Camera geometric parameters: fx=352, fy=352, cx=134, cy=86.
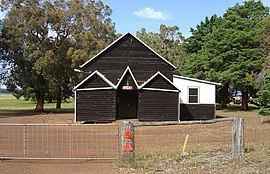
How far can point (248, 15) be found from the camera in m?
45.4

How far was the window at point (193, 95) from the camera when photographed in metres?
28.9

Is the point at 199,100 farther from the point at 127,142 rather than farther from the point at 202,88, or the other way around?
the point at 127,142

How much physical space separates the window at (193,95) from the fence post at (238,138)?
60.5ft

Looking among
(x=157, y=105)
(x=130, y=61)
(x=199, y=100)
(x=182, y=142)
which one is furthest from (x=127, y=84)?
(x=182, y=142)

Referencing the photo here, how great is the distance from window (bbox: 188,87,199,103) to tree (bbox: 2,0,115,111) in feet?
49.8

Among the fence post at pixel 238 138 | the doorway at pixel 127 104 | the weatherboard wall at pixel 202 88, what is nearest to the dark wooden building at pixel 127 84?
the weatherboard wall at pixel 202 88

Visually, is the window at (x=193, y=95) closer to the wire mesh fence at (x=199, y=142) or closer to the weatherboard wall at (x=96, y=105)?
the weatherboard wall at (x=96, y=105)

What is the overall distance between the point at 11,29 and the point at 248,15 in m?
29.3

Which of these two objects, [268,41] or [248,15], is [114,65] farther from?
[248,15]

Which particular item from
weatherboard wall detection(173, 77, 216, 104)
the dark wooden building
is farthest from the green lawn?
weatherboard wall detection(173, 77, 216, 104)

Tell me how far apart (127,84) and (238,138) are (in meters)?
16.9

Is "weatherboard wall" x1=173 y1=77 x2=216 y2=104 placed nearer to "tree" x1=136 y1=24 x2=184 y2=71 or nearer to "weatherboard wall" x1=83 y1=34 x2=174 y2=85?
"weatherboard wall" x1=83 y1=34 x2=174 y2=85

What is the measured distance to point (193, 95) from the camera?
2912 centimetres

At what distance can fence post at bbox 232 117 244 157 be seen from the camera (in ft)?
33.9
